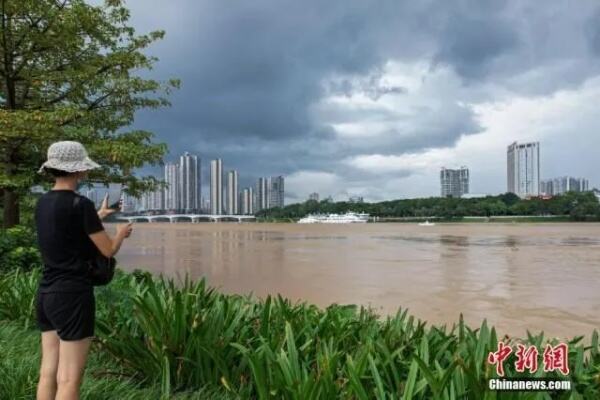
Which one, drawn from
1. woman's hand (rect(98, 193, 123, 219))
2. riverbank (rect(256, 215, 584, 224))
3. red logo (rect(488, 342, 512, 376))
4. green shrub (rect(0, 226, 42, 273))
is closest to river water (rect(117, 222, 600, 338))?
green shrub (rect(0, 226, 42, 273))

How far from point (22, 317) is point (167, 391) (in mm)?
2616

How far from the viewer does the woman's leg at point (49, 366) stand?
2.70 m

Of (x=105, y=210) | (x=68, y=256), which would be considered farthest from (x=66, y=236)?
(x=105, y=210)

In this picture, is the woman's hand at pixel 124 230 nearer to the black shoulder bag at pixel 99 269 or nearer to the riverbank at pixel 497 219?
the black shoulder bag at pixel 99 269

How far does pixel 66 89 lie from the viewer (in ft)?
35.6

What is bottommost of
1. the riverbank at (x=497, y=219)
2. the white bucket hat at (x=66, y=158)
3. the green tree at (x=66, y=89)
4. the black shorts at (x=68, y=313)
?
the riverbank at (x=497, y=219)

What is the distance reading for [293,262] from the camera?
1917 cm

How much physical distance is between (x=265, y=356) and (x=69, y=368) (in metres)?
1.16

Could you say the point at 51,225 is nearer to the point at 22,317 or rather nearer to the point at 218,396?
the point at 218,396

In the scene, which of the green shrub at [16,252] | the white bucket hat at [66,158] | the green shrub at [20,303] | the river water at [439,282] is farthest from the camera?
the river water at [439,282]

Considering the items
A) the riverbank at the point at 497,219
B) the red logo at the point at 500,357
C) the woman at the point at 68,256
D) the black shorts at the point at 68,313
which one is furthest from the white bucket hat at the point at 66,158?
the riverbank at the point at 497,219

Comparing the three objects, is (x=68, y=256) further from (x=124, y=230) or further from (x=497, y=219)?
(x=497, y=219)

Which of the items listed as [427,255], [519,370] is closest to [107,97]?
[519,370]

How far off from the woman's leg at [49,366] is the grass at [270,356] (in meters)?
0.39
